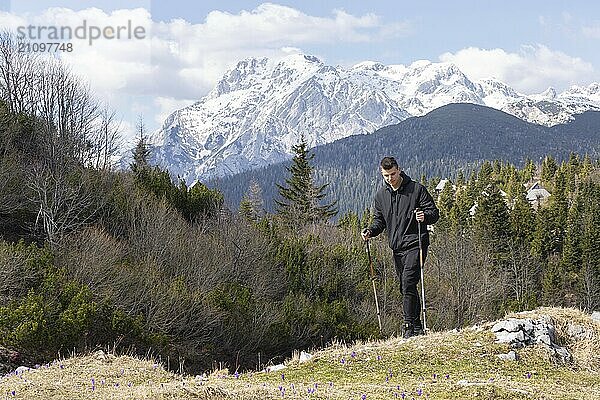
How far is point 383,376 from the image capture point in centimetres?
770

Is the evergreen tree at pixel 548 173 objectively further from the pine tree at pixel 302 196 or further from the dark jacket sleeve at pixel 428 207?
A: the dark jacket sleeve at pixel 428 207

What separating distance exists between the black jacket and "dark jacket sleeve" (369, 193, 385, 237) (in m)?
0.05

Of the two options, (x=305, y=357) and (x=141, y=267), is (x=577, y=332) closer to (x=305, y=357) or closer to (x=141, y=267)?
(x=305, y=357)

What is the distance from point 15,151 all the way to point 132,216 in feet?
18.0

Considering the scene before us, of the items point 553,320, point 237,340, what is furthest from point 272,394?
point 237,340

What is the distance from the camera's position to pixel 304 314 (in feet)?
89.8

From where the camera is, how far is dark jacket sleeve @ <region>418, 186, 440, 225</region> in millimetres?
9008

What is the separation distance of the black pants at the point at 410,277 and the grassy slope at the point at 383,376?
453 millimetres

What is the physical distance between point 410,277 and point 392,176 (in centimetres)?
153

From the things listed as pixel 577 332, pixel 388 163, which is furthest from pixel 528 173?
pixel 388 163

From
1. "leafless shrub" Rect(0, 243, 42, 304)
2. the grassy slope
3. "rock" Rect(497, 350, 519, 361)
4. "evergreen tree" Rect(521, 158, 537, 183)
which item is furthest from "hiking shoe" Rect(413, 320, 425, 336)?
"evergreen tree" Rect(521, 158, 537, 183)

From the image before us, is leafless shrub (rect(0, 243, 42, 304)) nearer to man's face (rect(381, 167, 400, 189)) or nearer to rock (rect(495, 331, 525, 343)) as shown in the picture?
man's face (rect(381, 167, 400, 189))

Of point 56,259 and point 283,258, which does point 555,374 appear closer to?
point 56,259

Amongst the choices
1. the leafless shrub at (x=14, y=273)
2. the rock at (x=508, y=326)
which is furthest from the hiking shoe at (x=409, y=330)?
the leafless shrub at (x=14, y=273)
